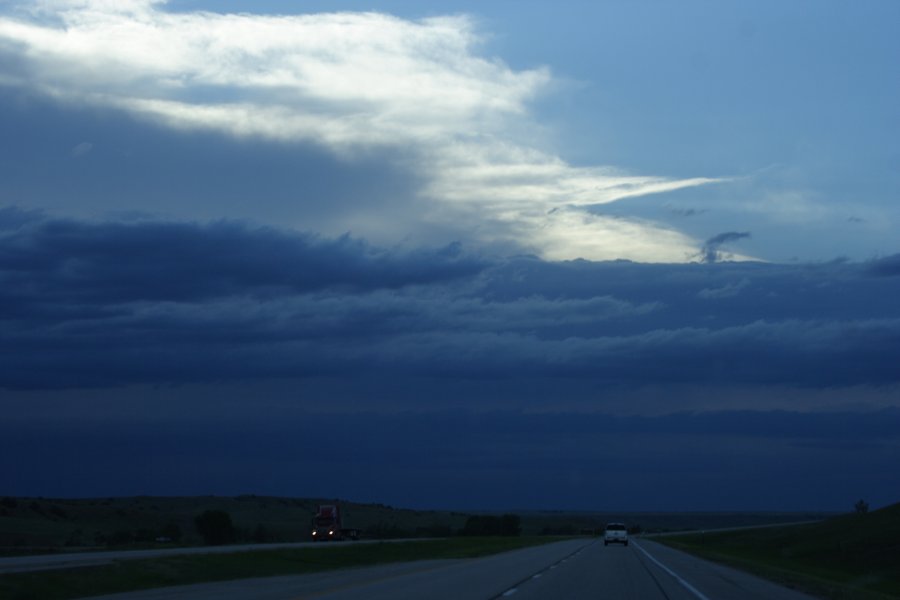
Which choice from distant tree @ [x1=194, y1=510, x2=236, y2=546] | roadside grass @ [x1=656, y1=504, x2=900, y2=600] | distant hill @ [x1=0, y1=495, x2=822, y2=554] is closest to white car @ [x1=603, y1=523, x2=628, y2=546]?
roadside grass @ [x1=656, y1=504, x2=900, y2=600]

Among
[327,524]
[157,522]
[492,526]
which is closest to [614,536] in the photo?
[327,524]

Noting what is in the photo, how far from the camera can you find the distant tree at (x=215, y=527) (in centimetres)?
8744

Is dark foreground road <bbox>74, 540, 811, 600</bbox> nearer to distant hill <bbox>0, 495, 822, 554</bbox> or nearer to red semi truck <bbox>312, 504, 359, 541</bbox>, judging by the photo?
distant hill <bbox>0, 495, 822, 554</bbox>

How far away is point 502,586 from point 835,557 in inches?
1746

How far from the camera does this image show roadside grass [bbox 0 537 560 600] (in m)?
26.9

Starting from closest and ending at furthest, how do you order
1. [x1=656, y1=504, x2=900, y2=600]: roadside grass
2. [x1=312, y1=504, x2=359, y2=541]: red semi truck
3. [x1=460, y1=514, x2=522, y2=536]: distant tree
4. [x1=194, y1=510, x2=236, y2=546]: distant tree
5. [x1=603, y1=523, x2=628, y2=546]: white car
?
1. [x1=656, y1=504, x2=900, y2=600]: roadside grass
2. [x1=603, y1=523, x2=628, y2=546]: white car
3. [x1=312, y1=504, x2=359, y2=541]: red semi truck
4. [x1=194, y1=510, x2=236, y2=546]: distant tree
5. [x1=460, y1=514, x2=522, y2=536]: distant tree

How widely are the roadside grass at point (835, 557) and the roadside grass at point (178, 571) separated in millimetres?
17548

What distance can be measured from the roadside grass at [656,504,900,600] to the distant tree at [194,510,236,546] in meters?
35.9

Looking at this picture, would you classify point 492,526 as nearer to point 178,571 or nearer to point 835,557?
point 835,557

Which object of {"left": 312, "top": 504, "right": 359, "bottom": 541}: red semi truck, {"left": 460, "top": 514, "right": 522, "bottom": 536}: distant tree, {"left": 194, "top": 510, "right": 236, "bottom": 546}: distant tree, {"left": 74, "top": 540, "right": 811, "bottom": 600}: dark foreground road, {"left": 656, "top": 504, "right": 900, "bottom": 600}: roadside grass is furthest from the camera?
{"left": 460, "top": 514, "right": 522, "bottom": 536}: distant tree

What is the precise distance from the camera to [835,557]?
67188 mm

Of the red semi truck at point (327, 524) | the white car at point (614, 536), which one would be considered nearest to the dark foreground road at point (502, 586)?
the white car at point (614, 536)

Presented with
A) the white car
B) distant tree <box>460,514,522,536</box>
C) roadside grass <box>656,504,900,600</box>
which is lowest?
roadside grass <box>656,504,900,600</box>

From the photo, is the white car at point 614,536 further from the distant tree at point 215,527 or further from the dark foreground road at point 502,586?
the dark foreground road at point 502,586
